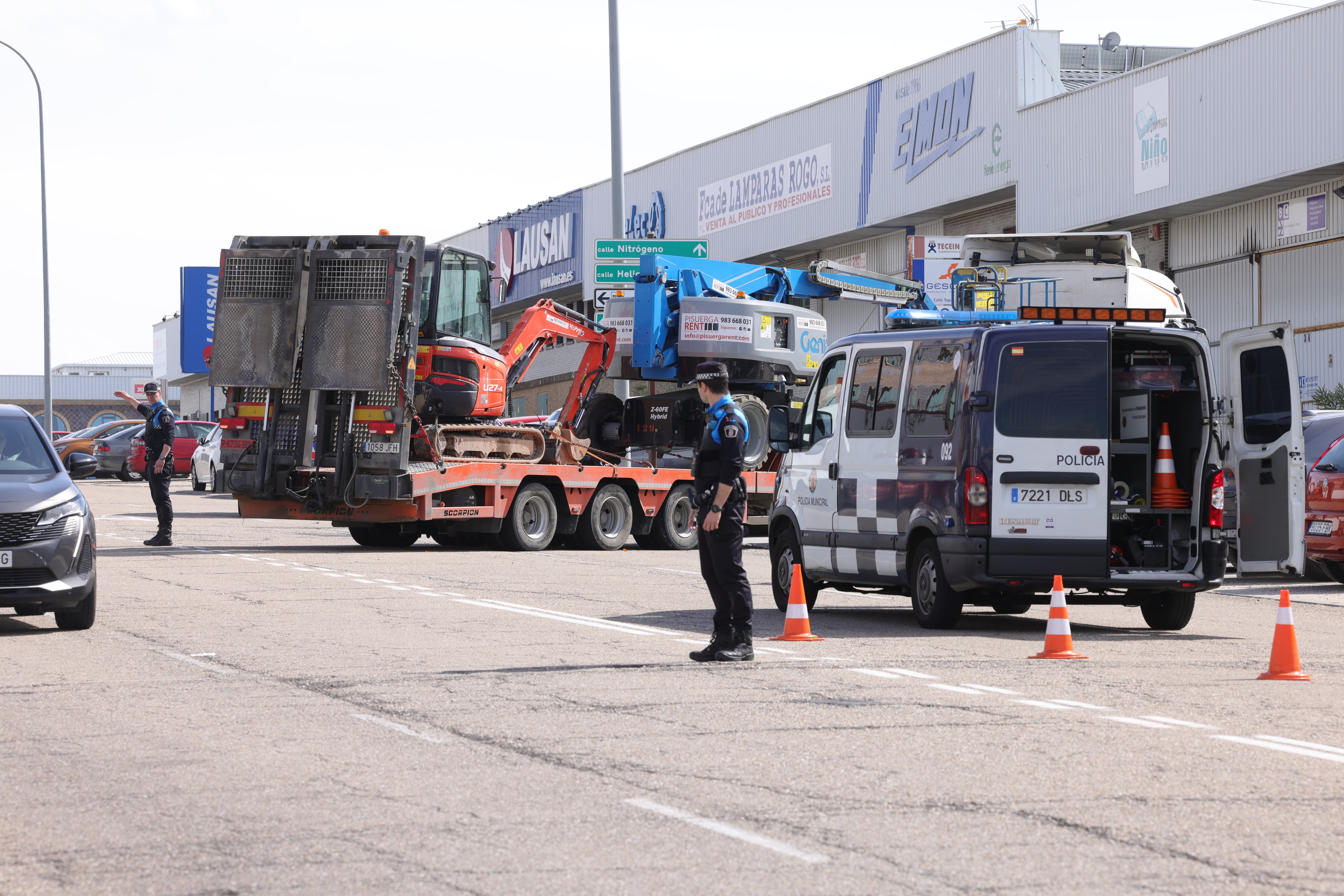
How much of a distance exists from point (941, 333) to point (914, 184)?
3112 cm

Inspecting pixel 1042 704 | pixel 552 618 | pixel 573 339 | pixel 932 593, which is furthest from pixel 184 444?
pixel 1042 704

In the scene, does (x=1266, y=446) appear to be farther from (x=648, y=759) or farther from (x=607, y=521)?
(x=607, y=521)

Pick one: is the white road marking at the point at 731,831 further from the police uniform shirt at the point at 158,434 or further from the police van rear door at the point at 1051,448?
the police uniform shirt at the point at 158,434

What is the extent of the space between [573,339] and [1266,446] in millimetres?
13153

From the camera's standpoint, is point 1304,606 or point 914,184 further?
point 914,184

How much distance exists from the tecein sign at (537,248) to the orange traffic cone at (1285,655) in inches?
2067

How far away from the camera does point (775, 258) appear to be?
5112 cm

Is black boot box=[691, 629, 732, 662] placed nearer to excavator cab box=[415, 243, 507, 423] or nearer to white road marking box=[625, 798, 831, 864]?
white road marking box=[625, 798, 831, 864]

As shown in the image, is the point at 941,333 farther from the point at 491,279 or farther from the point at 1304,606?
the point at 491,279

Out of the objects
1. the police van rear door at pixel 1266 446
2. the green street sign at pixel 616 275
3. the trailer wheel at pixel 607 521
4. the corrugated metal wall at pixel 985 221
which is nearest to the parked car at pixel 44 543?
the police van rear door at pixel 1266 446

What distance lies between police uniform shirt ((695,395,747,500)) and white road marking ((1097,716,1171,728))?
2952 mm

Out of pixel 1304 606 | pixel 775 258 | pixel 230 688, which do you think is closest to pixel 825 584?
pixel 1304 606

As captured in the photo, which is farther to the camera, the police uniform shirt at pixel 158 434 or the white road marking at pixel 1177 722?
the police uniform shirt at pixel 158 434

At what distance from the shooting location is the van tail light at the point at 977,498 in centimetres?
1224
